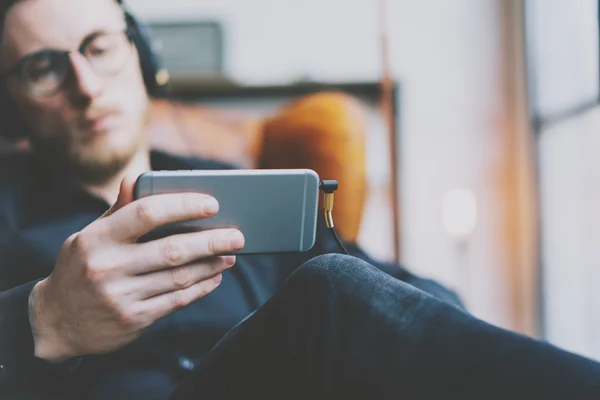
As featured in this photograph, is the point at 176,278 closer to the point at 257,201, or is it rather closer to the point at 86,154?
the point at 257,201

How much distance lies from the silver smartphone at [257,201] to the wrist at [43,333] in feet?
0.36

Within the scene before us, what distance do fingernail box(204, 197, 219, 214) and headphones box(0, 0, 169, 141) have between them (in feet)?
1.18

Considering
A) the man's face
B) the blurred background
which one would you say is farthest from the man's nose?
the blurred background

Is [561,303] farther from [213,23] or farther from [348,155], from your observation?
[213,23]

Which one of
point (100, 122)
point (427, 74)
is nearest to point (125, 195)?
point (100, 122)

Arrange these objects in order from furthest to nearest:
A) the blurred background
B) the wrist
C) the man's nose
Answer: the blurred background → the man's nose → the wrist

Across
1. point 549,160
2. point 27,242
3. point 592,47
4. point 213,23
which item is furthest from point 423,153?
point 27,242

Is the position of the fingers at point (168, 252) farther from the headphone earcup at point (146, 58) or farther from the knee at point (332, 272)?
the headphone earcup at point (146, 58)

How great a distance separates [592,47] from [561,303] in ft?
2.65

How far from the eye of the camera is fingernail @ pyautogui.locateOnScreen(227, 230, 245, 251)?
400mm

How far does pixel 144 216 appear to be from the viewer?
1.21 ft

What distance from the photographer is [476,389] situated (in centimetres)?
32

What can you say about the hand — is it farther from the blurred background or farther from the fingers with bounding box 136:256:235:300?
the blurred background

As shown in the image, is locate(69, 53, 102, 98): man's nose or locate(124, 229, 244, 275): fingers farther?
locate(69, 53, 102, 98): man's nose
